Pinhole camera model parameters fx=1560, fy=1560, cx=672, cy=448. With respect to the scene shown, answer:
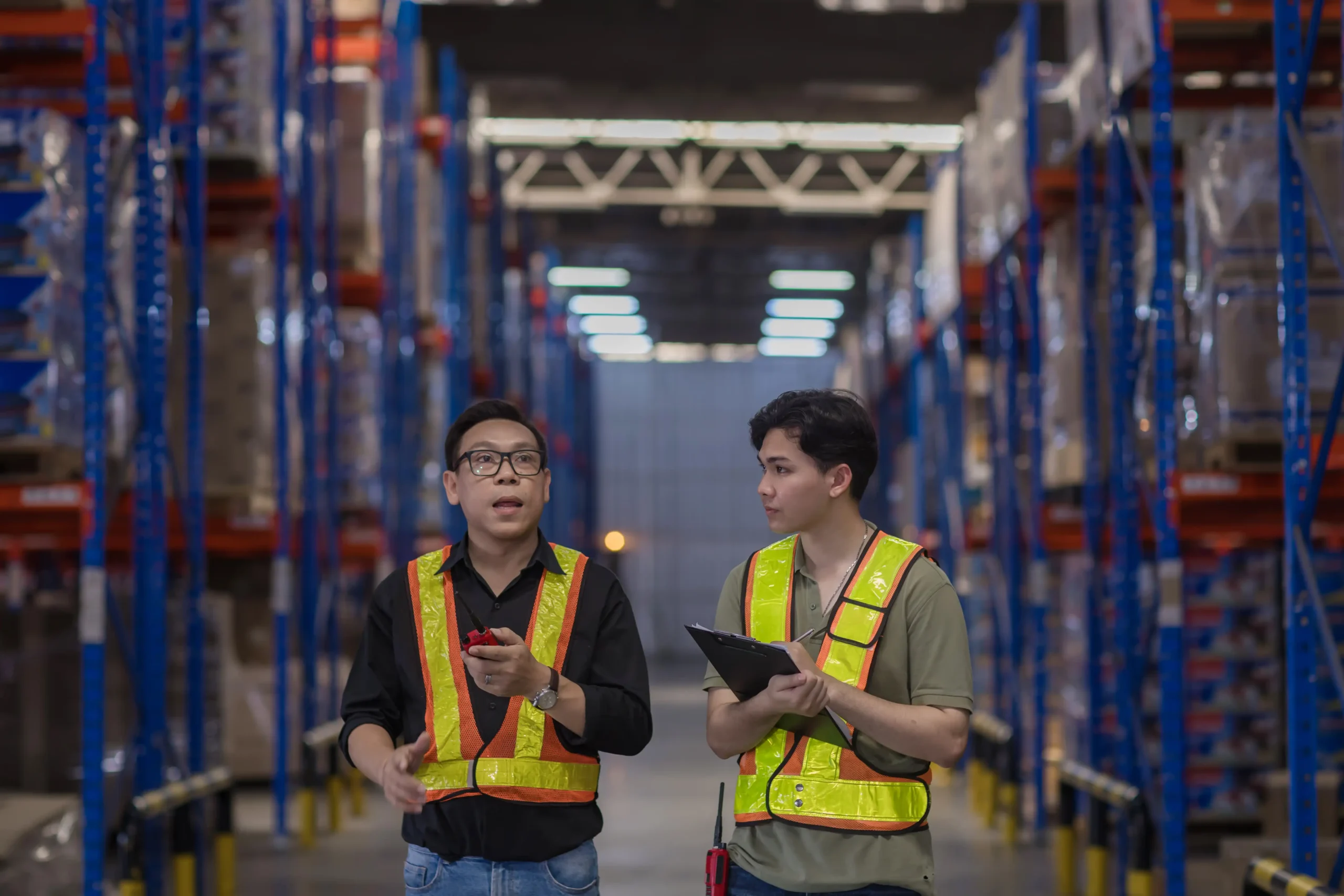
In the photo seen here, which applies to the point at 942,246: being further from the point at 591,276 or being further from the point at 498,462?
the point at 591,276

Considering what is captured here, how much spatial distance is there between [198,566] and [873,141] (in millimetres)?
13535

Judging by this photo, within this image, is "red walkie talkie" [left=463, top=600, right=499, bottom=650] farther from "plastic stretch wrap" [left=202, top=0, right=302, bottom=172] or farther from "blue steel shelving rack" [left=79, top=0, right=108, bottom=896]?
"plastic stretch wrap" [left=202, top=0, right=302, bottom=172]

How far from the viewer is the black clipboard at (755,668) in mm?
2549

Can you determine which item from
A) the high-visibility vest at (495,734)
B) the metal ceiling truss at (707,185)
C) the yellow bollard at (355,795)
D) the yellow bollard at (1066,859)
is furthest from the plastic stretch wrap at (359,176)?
the metal ceiling truss at (707,185)

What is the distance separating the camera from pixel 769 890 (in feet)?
8.96

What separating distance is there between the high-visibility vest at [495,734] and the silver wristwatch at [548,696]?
0.40ft

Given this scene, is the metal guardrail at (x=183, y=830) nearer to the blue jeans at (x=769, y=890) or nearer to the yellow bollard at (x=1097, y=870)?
the blue jeans at (x=769, y=890)

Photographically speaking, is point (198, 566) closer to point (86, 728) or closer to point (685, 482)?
point (86, 728)

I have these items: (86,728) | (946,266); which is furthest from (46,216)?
(946,266)

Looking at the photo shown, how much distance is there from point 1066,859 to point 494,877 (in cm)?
549

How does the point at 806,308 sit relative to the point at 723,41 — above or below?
below

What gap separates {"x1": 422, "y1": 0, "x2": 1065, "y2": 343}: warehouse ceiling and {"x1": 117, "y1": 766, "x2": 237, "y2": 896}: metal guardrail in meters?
10.7

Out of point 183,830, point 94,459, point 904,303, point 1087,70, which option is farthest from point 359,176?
point 904,303

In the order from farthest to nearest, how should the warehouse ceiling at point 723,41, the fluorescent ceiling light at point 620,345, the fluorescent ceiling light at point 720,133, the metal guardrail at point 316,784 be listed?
the fluorescent ceiling light at point 620,345
the fluorescent ceiling light at point 720,133
the warehouse ceiling at point 723,41
the metal guardrail at point 316,784
